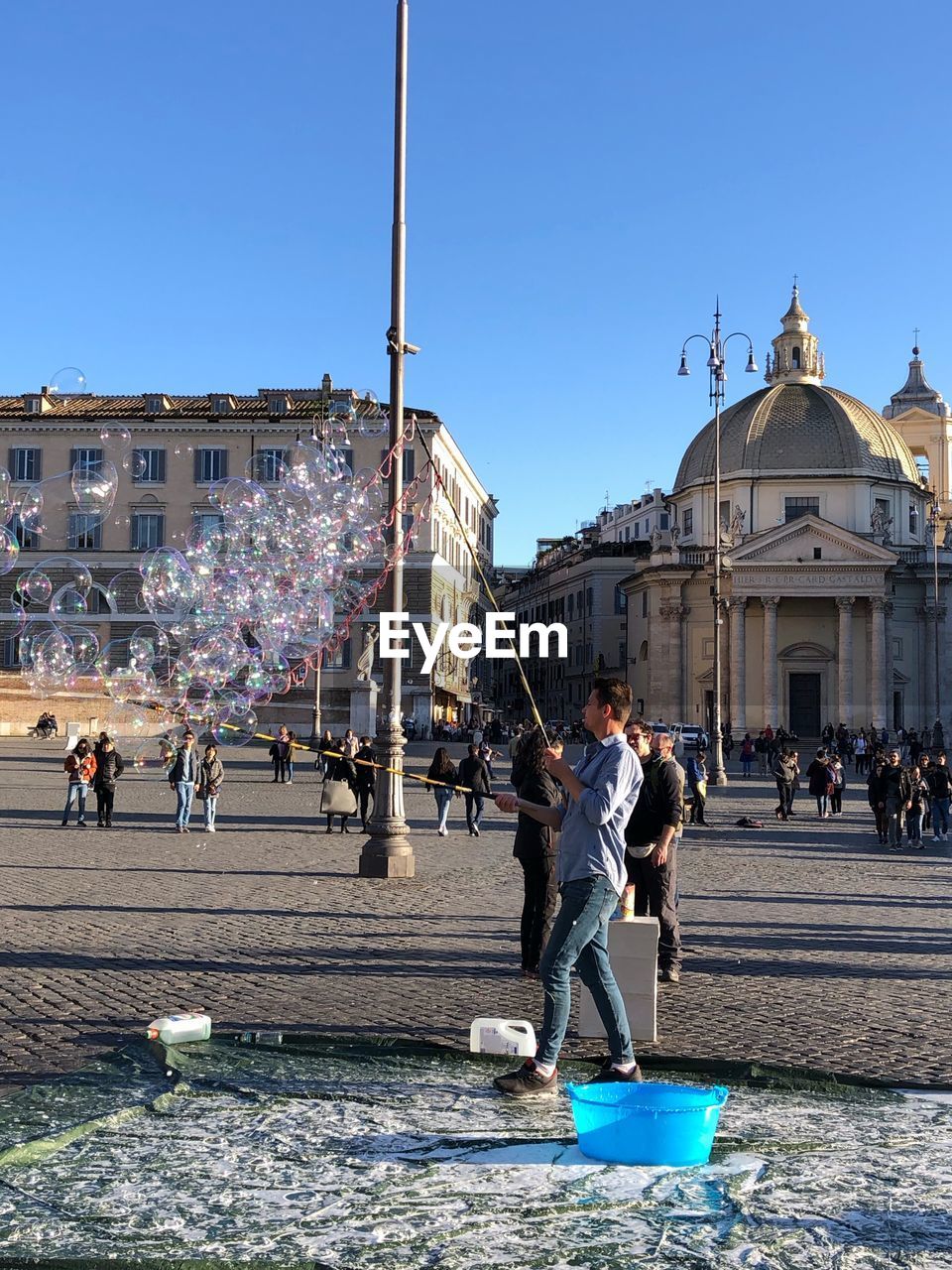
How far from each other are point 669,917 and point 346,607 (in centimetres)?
1328

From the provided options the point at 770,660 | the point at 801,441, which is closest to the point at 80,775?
the point at 770,660

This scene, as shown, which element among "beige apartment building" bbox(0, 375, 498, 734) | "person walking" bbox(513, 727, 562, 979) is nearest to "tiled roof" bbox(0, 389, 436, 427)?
"beige apartment building" bbox(0, 375, 498, 734)

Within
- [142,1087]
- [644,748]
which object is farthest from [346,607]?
[142,1087]

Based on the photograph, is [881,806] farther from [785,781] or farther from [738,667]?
[738,667]

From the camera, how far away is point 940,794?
83.0 ft

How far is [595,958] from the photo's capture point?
6.65 meters

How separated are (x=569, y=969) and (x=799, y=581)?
69819 millimetres

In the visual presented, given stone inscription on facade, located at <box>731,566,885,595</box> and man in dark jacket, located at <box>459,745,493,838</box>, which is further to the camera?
stone inscription on facade, located at <box>731,566,885,595</box>

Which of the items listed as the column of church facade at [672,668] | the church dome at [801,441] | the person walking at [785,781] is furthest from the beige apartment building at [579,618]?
the person walking at [785,781]

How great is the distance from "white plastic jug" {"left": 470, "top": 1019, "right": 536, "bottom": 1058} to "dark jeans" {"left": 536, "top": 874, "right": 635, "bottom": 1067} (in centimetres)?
76

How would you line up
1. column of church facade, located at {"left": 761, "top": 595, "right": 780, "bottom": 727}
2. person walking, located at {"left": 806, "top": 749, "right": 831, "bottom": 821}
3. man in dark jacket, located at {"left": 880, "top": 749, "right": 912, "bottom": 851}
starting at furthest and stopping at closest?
column of church facade, located at {"left": 761, "top": 595, "right": 780, "bottom": 727}
person walking, located at {"left": 806, "top": 749, "right": 831, "bottom": 821}
man in dark jacket, located at {"left": 880, "top": 749, "right": 912, "bottom": 851}

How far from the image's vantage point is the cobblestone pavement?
318 inches

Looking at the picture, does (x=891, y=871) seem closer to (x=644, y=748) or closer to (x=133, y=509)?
(x=644, y=748)

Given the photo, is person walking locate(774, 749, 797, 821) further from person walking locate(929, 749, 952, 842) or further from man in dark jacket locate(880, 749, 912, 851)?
man in dark jacket locate(880, 749, 912, 851)
